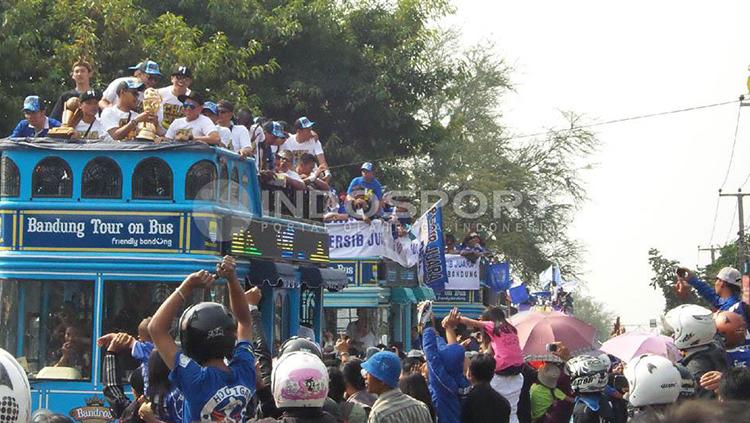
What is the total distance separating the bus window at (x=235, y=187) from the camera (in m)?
15.9

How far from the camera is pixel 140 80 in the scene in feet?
52.1

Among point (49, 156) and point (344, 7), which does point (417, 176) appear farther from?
point (49, 156)

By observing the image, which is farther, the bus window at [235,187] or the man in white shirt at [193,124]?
the bus window at [235,187]

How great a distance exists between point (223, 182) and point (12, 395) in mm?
10852

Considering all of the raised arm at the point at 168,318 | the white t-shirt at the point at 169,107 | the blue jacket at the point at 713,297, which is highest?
the white t-shirt at the point at 169,107

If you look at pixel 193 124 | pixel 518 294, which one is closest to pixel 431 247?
pixel 518 294

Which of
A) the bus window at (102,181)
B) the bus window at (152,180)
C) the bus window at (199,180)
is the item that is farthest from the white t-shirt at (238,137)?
the bus window at (102,181)

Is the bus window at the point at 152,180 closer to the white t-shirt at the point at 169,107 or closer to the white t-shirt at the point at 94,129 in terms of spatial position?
the white t-shirt at the point at 94,129

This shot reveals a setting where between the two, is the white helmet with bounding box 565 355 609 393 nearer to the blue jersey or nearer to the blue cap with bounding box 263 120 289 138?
the blue jersey

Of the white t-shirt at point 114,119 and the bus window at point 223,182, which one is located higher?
the white t-shirt at point 114,119

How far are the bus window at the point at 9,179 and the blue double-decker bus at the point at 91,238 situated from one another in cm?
1

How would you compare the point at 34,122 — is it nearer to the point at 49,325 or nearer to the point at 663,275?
the point at 49,325

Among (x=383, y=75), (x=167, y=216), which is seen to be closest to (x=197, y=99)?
(x=167, y=216)

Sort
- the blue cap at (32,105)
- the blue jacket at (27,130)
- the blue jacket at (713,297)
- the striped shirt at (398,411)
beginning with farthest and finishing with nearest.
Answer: the blue jacket at (27,130) < the blue cap at (32,105) < the blue jacket at (713,297) < the striped shirt at (398,411)
